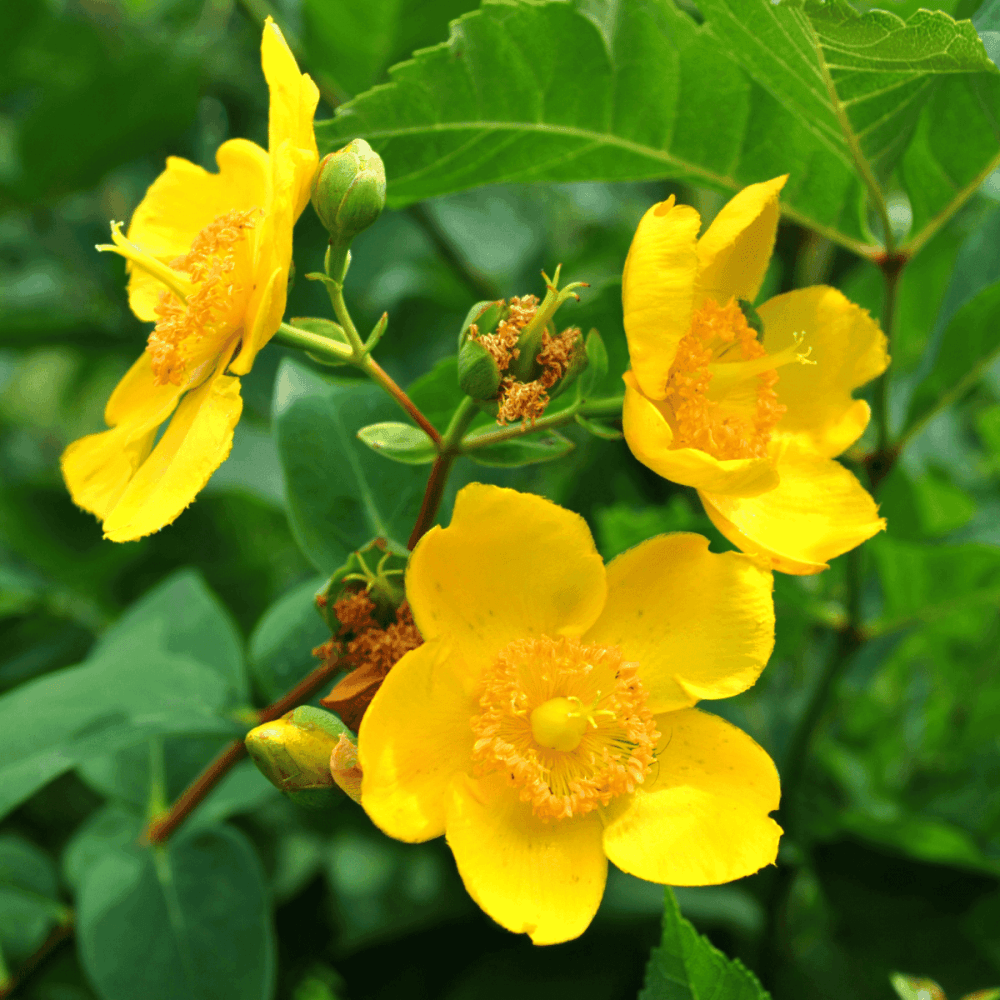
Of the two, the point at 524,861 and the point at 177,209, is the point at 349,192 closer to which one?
the point at 177,209

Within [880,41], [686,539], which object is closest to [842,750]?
[686,539]

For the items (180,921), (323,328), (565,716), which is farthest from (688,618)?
(180,921)

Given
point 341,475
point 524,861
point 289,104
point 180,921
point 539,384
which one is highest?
point 289,104

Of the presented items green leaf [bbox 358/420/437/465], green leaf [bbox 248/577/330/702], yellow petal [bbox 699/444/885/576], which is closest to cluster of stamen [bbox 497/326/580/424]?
green leaf [bbox 358/420/437/465]

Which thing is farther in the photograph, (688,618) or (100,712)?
(100,712)

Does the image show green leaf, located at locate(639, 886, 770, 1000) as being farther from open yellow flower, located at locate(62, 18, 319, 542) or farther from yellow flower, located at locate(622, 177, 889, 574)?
open yellow flower, located at locate(62, 18, 319, 542)

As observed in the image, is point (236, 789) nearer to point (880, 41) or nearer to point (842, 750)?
point (842, 750)

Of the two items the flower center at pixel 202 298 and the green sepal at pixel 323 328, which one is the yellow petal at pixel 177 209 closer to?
the flower center at pixel 202 298
